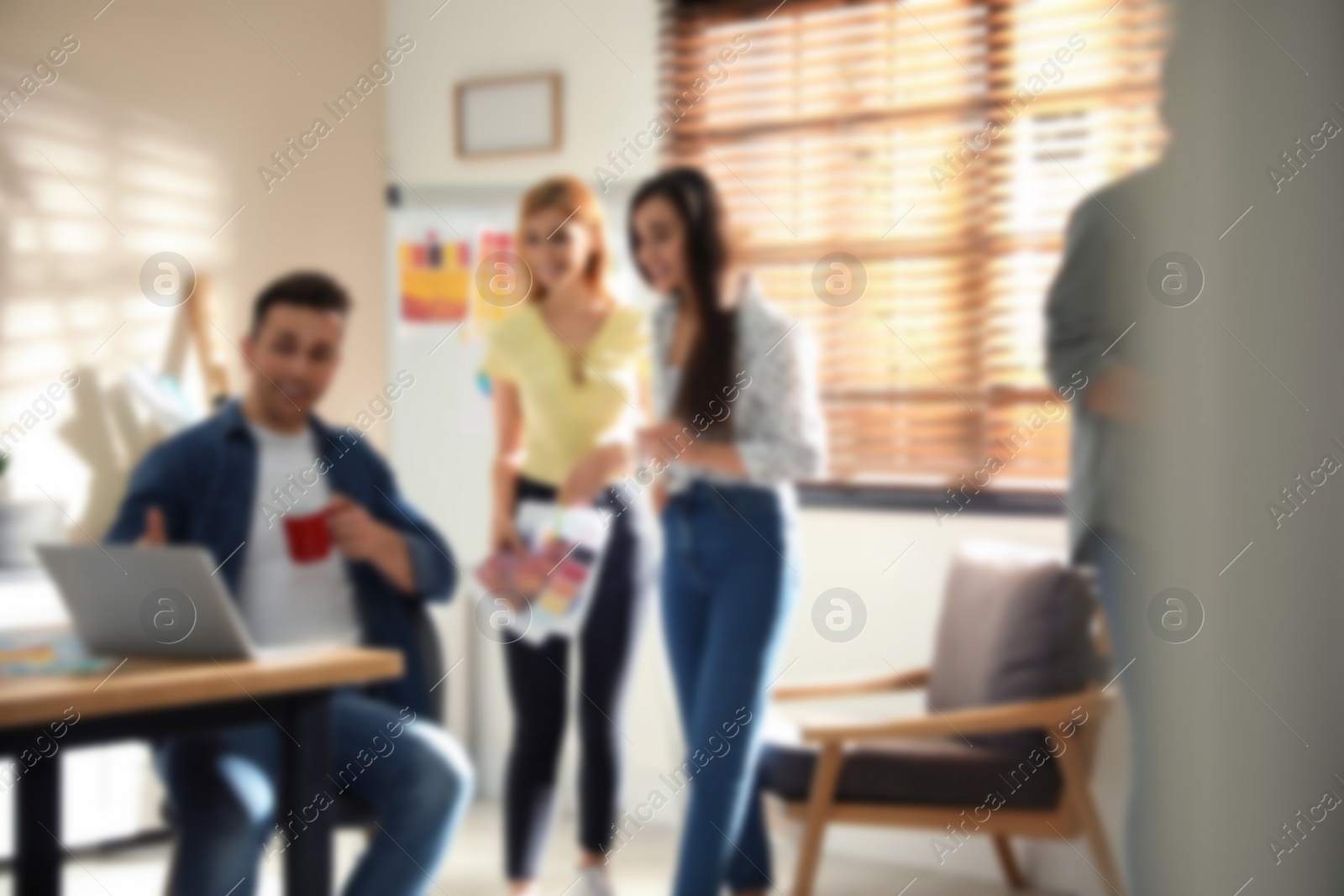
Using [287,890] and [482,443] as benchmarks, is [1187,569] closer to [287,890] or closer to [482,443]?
[482,443]

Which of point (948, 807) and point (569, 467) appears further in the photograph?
point (948, 807)

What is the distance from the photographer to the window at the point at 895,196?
3.12 feet

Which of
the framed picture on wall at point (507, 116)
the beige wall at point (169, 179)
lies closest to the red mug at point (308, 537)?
the beige wall at point (169, 179)

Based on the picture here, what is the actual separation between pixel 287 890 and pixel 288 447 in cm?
40

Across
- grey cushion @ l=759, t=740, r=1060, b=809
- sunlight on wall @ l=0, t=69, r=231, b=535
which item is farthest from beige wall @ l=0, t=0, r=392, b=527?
grey cushion @ l=759, t=740, r=1060, b=809

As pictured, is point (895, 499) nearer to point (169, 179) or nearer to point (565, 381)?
point (565, 381)

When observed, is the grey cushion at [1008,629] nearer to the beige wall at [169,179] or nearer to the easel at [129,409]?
the beige wall at [169,179]

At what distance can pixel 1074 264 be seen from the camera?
0.89m

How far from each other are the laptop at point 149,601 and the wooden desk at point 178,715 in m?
0.02

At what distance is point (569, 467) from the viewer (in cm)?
101

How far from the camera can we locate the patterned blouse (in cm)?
99

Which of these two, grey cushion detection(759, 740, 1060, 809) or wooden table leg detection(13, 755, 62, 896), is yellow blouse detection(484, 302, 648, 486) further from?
wooden table leg detection(13, 755, 62, 896)

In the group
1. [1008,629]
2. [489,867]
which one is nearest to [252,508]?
[489,867]

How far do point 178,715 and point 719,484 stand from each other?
0.50 meters
